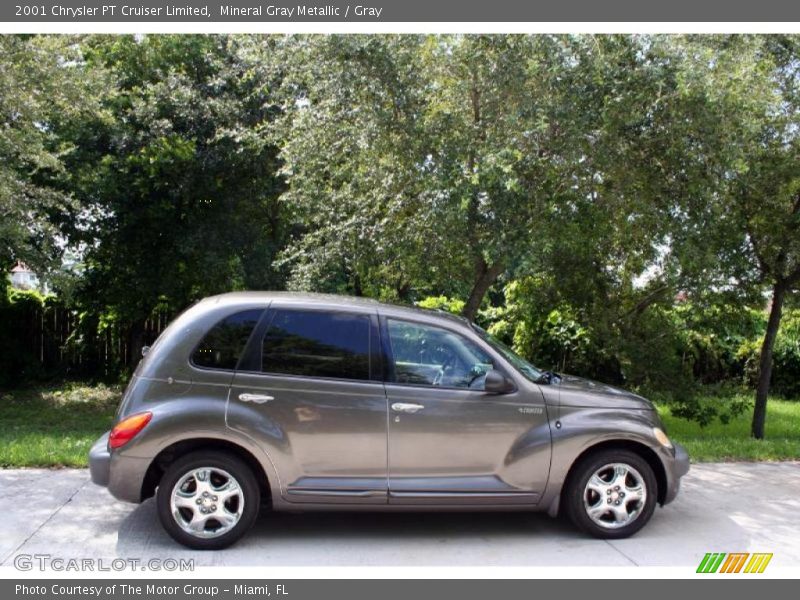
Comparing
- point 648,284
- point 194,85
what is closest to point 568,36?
point 648,284

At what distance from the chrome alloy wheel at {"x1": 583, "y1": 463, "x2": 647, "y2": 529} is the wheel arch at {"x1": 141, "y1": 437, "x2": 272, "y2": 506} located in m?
2.32

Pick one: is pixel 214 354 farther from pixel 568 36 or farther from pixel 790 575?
pixel 568 36

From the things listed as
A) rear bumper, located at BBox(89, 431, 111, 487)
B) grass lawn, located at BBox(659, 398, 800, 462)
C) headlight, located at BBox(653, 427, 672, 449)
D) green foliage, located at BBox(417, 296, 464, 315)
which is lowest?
grass lawn, located at BBox(659, 398, 800, 462)

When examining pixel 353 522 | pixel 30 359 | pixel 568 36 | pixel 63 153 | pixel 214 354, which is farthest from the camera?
pixel 30 359

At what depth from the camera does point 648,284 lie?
987 centimetres

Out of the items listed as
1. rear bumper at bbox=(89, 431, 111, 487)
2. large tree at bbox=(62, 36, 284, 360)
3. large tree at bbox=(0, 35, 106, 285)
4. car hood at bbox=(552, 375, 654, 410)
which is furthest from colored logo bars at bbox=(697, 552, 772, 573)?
large tree at bbox=(62, 36, 284, 360)

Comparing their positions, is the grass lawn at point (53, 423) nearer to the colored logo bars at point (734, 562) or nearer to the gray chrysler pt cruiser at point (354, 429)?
the gray chrysler pt cruiser at point (354, 429)

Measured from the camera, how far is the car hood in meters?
5.44

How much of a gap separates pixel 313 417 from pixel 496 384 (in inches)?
51.5

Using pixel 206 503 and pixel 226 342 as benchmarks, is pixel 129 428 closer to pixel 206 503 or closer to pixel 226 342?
pixel 206 503

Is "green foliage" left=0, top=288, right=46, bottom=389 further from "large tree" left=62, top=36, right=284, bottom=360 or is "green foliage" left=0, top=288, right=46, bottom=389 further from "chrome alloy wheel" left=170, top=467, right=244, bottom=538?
"chrome alloy wheel" left=170, top=467, right=244, bottom=538

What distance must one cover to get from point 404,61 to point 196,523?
191 inches

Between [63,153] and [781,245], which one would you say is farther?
[63,153]

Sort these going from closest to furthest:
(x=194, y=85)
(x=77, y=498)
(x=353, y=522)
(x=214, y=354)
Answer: (x=214, y=354)
(x=353, y=522)
(x=77, y=498)
(x=194, y=85)
